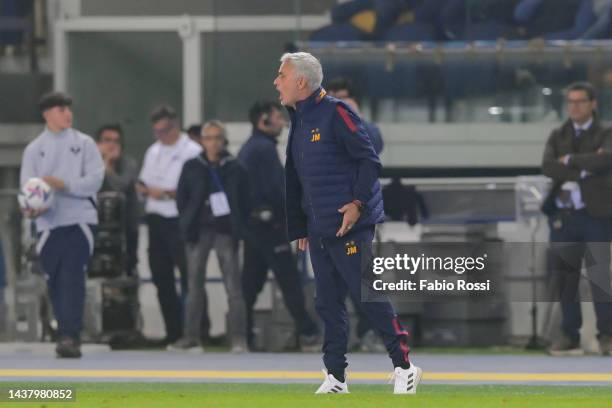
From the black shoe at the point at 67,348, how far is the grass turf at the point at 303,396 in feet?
7.62

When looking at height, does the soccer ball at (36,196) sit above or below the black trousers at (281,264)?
above

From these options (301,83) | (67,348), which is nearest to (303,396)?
(301,83)

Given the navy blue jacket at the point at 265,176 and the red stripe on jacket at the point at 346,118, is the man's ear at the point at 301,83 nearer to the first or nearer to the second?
the red stripe on jacket at the point at 346,118

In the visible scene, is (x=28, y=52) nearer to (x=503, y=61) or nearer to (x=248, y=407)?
(x=503, y=61)

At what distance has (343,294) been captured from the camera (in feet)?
32.7

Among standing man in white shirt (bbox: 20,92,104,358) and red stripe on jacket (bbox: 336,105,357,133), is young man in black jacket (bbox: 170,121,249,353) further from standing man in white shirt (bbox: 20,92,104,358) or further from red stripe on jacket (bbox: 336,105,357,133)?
red stripe on jacket (bbox: 336,105,357,133)

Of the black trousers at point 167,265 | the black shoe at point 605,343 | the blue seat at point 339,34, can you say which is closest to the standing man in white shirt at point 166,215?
the black trousers at point 167,265

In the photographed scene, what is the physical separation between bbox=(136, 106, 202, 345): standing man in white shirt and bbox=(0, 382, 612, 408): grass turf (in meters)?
3.78

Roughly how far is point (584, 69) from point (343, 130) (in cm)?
839

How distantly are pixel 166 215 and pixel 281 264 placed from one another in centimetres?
122

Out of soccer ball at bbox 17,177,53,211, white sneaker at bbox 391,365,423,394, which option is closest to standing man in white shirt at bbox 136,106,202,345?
soccer ball at bbox 17,177,53,211

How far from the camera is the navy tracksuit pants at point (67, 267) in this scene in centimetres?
1384

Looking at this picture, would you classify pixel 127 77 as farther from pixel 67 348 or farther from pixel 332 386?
pixel 332 386

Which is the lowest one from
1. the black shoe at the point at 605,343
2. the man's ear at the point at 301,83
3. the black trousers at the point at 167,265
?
the black shoe at the point at 605,343
